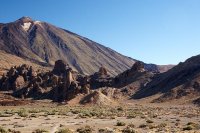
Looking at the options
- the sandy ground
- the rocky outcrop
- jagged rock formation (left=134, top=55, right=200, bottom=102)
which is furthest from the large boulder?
the sandy ground

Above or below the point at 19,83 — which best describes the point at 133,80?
above

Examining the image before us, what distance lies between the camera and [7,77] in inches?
5266

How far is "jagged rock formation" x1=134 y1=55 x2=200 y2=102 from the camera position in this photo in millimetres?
97375

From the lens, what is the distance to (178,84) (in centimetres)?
10612

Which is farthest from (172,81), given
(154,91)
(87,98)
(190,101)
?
(87,98)

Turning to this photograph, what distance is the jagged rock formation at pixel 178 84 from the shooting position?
319ft

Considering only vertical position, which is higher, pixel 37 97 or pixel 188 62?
pixel 188 62

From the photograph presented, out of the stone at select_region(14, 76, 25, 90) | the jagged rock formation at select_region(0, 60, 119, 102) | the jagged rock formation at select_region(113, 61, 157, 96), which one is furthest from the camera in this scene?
the stone at select_region(14, 76, 25, 90)

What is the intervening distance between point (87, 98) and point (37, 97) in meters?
27.7

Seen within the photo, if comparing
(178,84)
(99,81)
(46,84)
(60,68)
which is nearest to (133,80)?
(99,81)

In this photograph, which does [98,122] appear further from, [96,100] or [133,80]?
[133,80]

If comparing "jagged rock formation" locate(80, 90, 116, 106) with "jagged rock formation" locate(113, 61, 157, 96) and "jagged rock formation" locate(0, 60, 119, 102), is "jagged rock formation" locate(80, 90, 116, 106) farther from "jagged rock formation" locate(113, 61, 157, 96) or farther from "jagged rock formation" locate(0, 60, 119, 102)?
"jagged rock formation" locate(113, 61, 157, 96)

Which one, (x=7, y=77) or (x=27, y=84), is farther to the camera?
(x=7, y=77)

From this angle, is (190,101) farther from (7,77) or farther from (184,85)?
(7,77)
